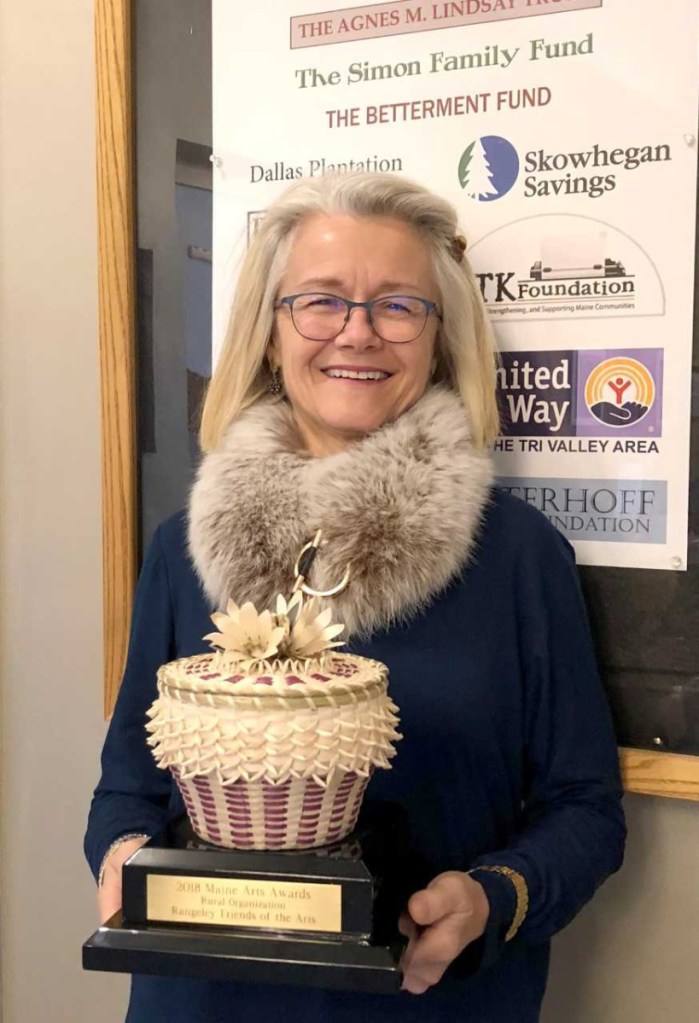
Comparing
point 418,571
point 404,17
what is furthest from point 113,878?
point 404,17

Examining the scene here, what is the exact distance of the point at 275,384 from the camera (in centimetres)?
118

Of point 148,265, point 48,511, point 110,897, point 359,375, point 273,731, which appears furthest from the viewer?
point 48,511

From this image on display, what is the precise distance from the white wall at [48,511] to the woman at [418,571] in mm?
369

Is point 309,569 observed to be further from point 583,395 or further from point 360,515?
point 583,395

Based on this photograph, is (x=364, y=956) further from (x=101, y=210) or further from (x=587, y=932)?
(x=101, y=210)

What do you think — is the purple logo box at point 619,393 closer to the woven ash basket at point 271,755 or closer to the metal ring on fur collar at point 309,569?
the metal ring on fur collar at point 309,569

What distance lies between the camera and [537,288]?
1148mm

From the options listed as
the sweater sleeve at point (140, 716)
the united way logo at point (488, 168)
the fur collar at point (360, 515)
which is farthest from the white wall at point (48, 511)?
the united way logo at point (488, 168)

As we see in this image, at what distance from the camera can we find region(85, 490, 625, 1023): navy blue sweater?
983 mm

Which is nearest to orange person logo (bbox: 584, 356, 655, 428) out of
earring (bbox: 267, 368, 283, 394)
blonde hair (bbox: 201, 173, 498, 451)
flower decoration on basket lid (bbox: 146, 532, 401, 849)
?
blonde hair (bbox: 201, 173, 498, 451)

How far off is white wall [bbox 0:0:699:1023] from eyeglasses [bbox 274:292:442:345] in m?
0.46

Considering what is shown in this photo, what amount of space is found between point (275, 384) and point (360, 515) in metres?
0.25

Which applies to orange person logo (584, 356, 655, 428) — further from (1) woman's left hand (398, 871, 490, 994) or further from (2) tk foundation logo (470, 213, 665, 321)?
(1) woman's left hand (398, 871, 490, 994)

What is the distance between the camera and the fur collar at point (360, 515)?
1.00m
